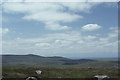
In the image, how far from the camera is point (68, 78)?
33688mm

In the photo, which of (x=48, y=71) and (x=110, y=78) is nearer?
(x=110, y=78)

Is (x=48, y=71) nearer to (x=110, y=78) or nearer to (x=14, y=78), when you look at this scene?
(x=14, y=78)

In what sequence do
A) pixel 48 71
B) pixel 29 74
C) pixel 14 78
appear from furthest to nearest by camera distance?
pixel 48 71, pixel 29 74, pixel 14 78

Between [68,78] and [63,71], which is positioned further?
[63,71]

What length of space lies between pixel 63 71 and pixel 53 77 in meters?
5.75

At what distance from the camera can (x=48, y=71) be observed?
3872 centimetres

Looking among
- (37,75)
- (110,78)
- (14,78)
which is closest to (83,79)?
(110,78)

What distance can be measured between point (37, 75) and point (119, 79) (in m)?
13.8

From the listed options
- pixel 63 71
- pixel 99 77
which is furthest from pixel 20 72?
pixel 99 77

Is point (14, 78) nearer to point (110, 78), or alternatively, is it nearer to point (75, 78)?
point (75, 78)

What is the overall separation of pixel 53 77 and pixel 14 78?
6432 mm

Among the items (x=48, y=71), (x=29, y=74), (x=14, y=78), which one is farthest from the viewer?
(x=48, y=71)

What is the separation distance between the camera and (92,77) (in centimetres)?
3438

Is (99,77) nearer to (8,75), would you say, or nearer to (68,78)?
(68,78)
